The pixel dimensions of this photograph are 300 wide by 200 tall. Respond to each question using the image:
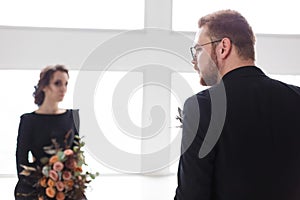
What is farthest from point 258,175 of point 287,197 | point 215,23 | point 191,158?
point 215,23

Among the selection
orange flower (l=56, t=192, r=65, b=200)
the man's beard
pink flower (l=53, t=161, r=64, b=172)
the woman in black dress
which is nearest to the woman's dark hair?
the woman in black dress

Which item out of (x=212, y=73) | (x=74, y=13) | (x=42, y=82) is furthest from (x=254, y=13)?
(x=42, y=82)

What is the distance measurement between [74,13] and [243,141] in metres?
1.52

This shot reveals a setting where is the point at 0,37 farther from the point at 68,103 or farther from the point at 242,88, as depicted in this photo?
the point at 242,88

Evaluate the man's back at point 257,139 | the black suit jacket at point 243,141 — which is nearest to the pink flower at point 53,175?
the black suit jacket at point 243,141

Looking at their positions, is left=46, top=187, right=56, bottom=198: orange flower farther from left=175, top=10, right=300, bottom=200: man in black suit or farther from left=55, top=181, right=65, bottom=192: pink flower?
left=175, top=10, right=300, bottom=200: man in black suit

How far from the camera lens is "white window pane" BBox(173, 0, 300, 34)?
8.41 feet

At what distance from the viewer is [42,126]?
5.16ft

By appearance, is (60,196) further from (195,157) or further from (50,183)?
(195,157)

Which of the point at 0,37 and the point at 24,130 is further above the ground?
the point at 0,37

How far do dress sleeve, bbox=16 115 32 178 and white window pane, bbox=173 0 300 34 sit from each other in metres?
1.25

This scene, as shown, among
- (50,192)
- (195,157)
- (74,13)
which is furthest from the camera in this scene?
(74,13)

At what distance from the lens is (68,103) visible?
5.41ft

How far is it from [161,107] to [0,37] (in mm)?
922
